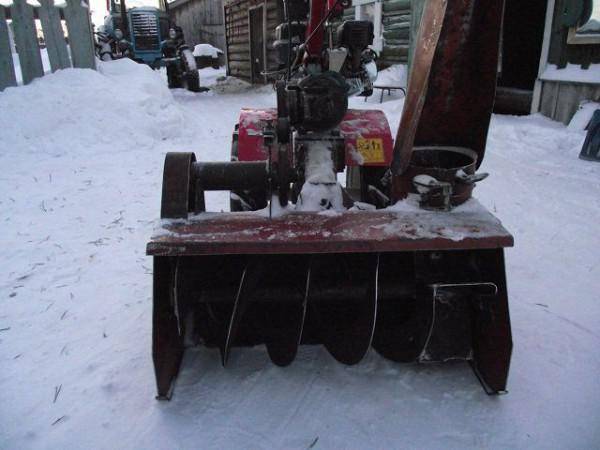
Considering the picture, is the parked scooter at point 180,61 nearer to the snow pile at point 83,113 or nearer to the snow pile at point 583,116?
the snow pile at point 83,113

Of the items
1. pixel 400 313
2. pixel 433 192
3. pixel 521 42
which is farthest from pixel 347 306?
pixel 521 42

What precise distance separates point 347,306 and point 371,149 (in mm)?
1112

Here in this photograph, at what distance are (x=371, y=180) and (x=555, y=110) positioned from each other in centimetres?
565

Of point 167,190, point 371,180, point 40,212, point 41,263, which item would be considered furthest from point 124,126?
point 167,190

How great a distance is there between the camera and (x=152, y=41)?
14.3 m

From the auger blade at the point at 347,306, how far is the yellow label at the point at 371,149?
942 millimetres

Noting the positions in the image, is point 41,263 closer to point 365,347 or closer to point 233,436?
point 233,436

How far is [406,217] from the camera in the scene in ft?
→ 6.24

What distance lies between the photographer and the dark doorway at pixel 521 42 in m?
10.9

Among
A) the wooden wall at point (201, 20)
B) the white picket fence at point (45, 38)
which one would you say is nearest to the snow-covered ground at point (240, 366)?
the white picket fence at point (45, 38)

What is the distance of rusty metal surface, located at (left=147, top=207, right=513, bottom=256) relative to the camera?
1709 mm

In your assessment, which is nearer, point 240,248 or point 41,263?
point 240,248

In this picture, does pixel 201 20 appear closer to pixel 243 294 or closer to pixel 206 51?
pixel 206 51

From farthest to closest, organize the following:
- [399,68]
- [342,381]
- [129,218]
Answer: [399,68], [129,218], [342,381]
